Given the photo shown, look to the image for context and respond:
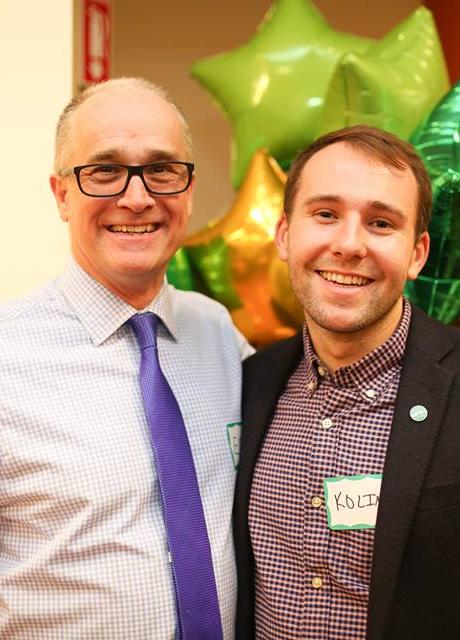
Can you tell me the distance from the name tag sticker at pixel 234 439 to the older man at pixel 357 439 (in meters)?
0.03

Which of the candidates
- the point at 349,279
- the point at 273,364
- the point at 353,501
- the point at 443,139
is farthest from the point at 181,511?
the point at 443,139

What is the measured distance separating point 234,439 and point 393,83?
0.98m

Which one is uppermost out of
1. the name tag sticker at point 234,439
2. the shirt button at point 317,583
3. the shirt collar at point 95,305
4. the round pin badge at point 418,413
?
the shirt collar at point 95,305

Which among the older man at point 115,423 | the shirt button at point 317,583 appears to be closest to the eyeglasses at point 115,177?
the older man at point 115,423

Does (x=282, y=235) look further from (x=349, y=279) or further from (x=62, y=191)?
(x=62, y=191)

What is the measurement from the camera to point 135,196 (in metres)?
1.37

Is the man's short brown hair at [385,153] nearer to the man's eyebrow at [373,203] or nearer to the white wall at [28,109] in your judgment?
the man's eyebrow at [373,203]

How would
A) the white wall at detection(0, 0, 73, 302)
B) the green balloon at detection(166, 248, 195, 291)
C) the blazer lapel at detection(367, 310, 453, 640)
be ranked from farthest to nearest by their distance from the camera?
the green balloon at detection(166, 248, 195, 291), the white wall at detection(0, 0, 73, 302), the blazer lapel at detection(367, 310, 453, 640)

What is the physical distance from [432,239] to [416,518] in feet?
2.52

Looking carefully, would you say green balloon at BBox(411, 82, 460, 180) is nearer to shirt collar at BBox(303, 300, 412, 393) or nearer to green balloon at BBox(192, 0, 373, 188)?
green balloon at BBox(192, 0, 373, 188)

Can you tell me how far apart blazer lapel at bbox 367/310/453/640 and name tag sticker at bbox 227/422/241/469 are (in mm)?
366

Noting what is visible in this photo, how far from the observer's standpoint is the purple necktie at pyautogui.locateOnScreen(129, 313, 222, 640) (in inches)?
50.6

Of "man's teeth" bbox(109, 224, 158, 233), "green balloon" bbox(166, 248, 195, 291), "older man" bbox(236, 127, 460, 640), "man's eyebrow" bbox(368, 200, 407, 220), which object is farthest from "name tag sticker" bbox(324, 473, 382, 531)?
"green balloon" bbox(166, 248, 195, 291)

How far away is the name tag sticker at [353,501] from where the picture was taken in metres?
1.26
